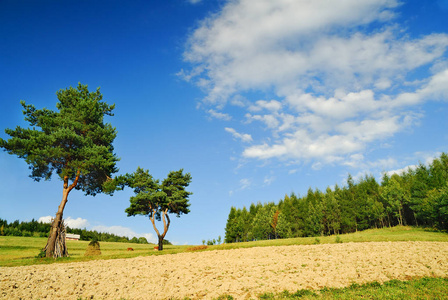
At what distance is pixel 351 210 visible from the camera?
5744 centimetres

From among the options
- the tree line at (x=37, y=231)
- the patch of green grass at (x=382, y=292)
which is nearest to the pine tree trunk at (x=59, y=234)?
the tree line at (x=37, y=231)

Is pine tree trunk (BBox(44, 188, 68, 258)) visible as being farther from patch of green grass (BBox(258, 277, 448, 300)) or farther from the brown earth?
patch of green grass (BBox(258, 277, 448, 300))

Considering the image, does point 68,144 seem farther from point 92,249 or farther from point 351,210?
point 351,210

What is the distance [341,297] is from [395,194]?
56387 mm

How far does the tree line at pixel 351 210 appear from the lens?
50.8m

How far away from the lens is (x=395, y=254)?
50.7 ft

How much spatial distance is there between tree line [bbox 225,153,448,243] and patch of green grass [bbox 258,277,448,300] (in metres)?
44.3

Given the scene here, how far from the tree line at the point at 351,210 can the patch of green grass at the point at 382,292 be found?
4425 cm

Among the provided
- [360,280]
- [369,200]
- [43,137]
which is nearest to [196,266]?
[360,280]

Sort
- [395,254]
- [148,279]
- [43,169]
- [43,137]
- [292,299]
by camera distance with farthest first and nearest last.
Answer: [43,169] < [43,137] < [395,254] < [148,279] < [292,299]

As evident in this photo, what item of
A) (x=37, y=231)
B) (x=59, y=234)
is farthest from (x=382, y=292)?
(x=37, y=231)

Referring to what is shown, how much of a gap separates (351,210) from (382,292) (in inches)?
2169

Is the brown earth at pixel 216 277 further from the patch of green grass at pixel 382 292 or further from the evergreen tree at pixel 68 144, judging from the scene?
the evergreen tree at pixel 68 144

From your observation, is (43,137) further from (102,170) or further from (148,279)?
(148,279)
